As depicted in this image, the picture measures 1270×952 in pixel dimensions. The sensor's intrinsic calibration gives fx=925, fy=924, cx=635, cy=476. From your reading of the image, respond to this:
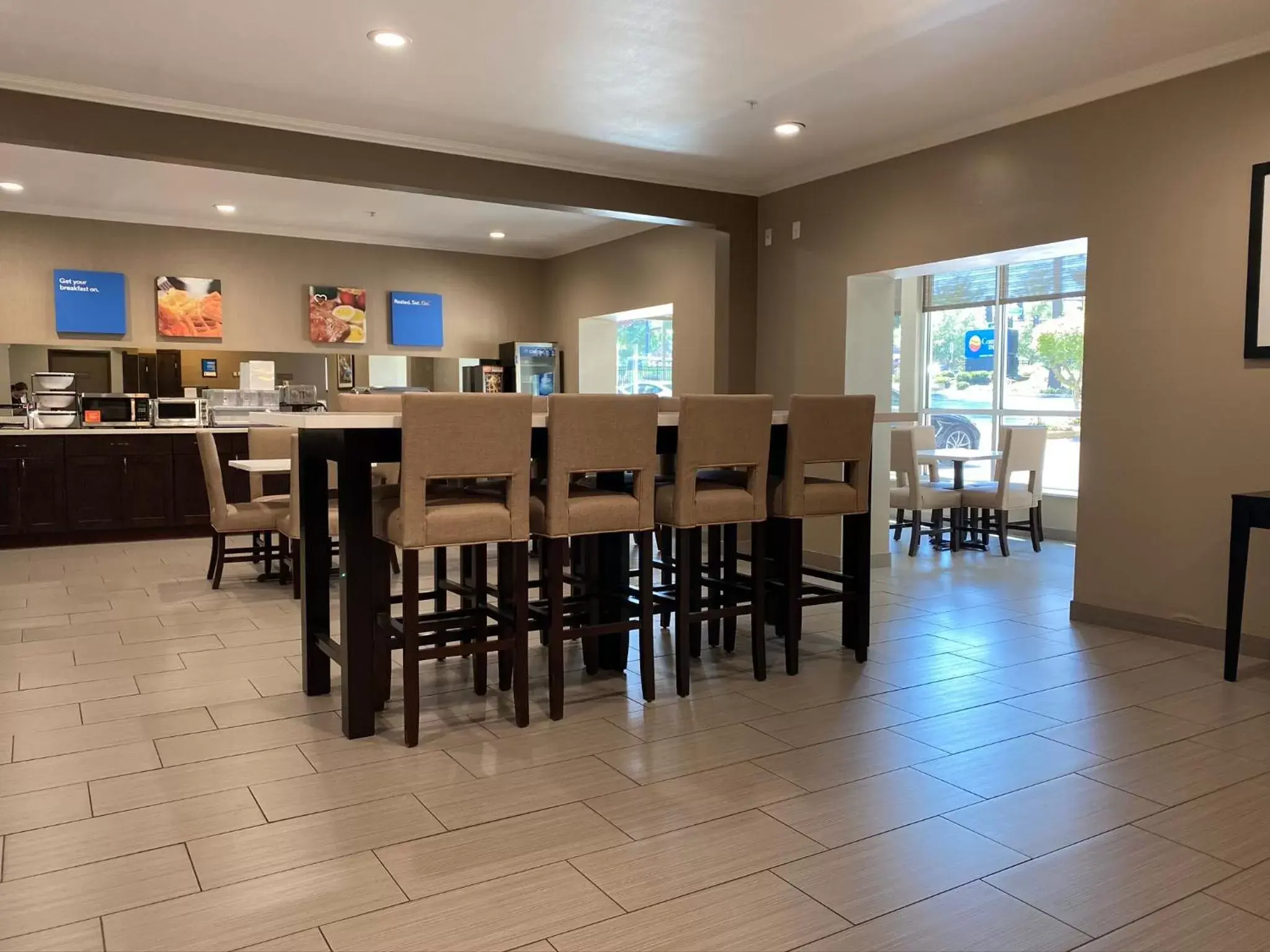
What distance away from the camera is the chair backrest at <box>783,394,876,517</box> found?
3.90 metres

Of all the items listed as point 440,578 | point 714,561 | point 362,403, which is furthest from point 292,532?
point 714,561

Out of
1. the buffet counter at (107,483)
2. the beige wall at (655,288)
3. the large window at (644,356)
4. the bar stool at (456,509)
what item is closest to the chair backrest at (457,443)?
the bar stool at (456,509)

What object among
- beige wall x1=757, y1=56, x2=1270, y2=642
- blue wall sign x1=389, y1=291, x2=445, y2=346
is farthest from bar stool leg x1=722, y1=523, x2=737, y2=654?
blue wall sign x1=389, y1=291, x2=445, y2=346

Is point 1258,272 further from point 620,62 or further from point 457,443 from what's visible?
point 457,443

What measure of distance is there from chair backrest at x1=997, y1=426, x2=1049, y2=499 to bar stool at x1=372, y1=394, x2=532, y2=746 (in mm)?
4945

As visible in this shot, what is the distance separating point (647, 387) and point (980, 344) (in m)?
3.42

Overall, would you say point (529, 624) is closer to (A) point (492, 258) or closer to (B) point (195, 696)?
(B) point (195, 696)

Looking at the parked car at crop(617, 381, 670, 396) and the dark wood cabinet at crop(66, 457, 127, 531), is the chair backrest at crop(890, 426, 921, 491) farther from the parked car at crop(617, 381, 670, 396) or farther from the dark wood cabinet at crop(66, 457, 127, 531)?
the dark wood cabinet at crop(66, 457, 127, 531)

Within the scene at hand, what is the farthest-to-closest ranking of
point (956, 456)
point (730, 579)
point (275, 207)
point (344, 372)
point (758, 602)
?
point (344, 372)
point (275, 207)
point (956, 456)
point (730, 579)
point (758, 602)

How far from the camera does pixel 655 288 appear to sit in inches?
326

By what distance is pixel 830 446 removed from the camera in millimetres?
3975

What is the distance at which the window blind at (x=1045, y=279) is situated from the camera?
815 centimetres

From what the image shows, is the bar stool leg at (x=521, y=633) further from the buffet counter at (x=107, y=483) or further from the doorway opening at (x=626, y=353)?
the doorway opening at (x=626, y=353)

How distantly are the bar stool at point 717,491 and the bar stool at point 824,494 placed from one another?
5.4 inches
